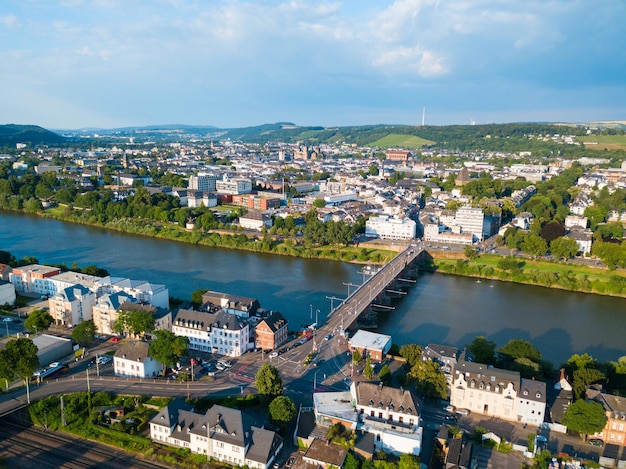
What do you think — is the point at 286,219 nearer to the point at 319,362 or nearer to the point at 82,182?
the point at 319,362

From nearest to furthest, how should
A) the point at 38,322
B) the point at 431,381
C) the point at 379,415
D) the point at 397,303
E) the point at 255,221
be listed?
1. the point at 379,415
2. the point at 431,381
3. the point at 38,322
4. the point at 397,303
5. the point at 255,221

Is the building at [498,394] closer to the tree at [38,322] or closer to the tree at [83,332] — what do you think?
the tree at [83,332]

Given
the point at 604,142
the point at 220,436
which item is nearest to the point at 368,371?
the point at 220,436

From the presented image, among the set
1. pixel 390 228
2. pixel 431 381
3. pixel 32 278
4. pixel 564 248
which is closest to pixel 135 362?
pixel 431 381

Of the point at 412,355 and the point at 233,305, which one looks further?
the point at 233,305

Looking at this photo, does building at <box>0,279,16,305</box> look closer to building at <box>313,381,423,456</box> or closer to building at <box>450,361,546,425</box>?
building at <box>313,381,423,456</box>

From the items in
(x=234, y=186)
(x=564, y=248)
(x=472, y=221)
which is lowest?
(x=564, y=248)

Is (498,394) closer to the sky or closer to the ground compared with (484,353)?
closer to the ground

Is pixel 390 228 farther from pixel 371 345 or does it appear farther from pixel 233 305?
pixel 371 345

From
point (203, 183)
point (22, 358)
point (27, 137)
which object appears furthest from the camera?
point (27, 137)
